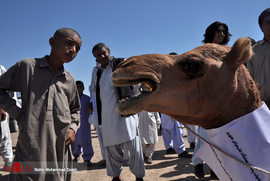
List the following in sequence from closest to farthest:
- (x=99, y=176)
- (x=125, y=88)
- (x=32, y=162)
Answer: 1. (x=32, y=162)
2. (x=125, y=88)
3. (x=99, y=176)

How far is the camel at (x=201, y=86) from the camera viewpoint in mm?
1449

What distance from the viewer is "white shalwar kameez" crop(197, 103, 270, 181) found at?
1.31m

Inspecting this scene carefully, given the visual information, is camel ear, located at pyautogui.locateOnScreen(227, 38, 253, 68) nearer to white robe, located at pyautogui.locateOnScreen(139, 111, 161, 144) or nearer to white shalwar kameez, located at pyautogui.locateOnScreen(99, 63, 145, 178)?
white shalwar kameez, located at pyautogui.locateOnScreen(99, 63, 145, 178)

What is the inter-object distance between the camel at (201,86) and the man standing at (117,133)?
8.02ft

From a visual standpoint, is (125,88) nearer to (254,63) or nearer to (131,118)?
(131,118)

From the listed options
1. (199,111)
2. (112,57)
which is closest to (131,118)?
(112,57)

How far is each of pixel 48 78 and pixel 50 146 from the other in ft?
2.65

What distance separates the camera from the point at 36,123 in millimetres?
2330

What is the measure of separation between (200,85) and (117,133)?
2.62 metres

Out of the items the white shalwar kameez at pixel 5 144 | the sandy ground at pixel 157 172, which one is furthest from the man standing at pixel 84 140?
the white shalwar kameez at pixel 5 144

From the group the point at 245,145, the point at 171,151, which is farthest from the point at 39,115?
the point at 171,151

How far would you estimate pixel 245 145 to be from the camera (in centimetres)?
135

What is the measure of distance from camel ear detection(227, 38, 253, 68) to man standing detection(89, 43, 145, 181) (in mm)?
2640

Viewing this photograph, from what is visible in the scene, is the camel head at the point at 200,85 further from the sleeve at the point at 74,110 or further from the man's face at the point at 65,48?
the sleeve at the point at 74,110
